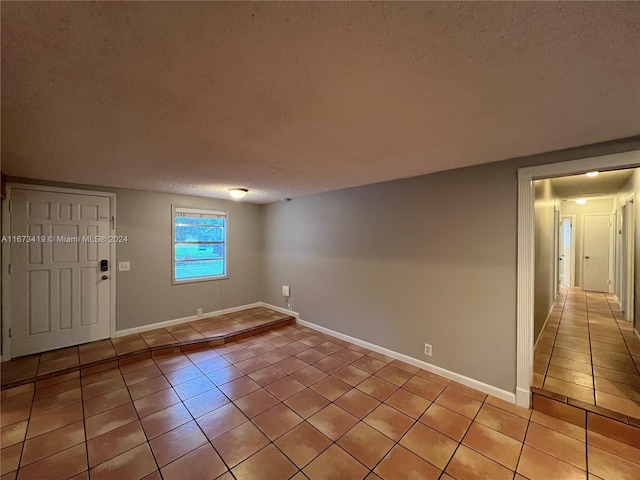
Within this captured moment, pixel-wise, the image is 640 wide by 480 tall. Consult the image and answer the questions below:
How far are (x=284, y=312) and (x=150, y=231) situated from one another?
8.70 feet

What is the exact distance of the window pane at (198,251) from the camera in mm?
4492

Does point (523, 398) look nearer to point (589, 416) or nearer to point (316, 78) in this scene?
point (589, 416)

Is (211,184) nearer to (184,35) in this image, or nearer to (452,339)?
(184,35)

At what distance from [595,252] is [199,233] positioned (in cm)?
929

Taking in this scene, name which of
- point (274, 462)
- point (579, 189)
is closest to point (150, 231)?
point (274, 462)

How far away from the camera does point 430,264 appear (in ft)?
9.90

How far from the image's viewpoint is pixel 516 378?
2.43 meters

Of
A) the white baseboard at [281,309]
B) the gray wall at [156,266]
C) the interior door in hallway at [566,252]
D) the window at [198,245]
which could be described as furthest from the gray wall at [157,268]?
the interior door in hallway at [566,252]

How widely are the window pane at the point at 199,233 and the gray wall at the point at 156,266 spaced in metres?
0.16

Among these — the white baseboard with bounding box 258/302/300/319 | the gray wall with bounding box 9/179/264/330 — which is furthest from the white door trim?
the gray wall with bounding box 9/179/264/330

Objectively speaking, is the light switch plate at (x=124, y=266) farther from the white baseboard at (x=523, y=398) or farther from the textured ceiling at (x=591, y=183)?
the textured ceiling at (x=591, y=183)

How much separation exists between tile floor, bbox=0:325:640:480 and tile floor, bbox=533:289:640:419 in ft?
1.18

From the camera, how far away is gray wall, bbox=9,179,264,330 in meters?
3.89

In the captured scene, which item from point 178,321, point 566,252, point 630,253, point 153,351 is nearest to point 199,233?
point 178,321
